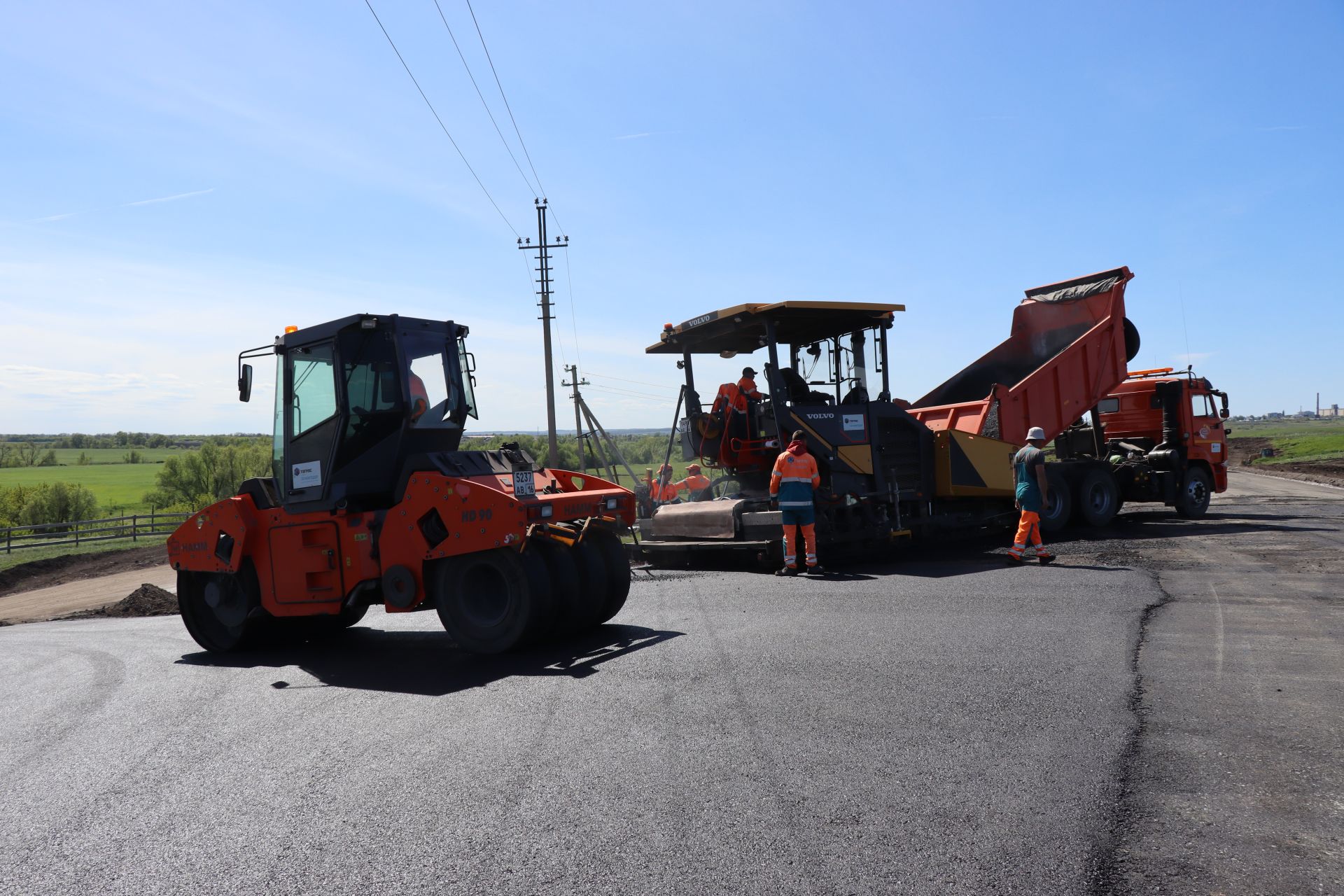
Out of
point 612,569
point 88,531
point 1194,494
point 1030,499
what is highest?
point 1030,499

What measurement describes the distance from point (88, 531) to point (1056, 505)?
31.4m

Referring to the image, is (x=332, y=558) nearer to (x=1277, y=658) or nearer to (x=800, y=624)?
(x=800, y=624)

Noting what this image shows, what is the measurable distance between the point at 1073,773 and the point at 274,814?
132 inches

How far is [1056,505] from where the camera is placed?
13695 mm

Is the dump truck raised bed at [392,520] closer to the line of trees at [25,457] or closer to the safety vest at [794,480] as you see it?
the safety vest at [794,480]

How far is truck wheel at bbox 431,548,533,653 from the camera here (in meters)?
7.01

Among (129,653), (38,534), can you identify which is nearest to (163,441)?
(38,534)

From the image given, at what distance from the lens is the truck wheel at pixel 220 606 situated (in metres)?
8.33

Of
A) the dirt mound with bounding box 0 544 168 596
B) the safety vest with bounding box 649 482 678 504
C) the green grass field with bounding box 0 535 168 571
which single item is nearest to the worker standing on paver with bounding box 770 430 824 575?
the safety vest with bounding box 649 482 678 504

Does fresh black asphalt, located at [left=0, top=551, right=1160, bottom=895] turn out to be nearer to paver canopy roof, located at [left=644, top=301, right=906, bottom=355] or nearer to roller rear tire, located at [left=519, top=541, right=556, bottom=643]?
roller rear tire, located at [left=519, top=541, right=556, bottom=643]

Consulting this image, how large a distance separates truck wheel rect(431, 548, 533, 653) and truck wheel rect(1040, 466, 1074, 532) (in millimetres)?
8980

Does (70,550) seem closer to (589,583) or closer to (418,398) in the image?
(418,398)

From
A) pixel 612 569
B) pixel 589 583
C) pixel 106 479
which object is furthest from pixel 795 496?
pixel 106 479

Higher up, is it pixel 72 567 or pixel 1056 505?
pixel 1056 505
